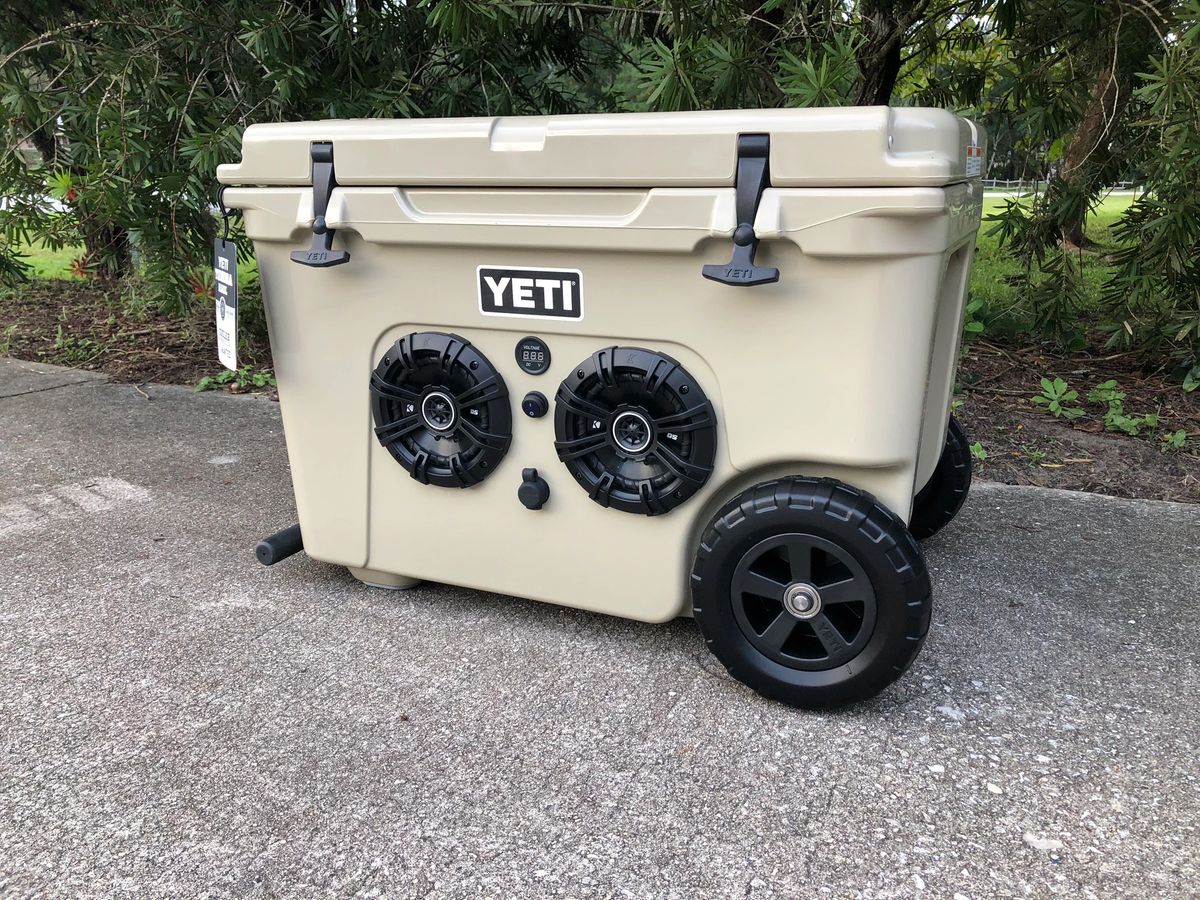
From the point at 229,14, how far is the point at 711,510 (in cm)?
320

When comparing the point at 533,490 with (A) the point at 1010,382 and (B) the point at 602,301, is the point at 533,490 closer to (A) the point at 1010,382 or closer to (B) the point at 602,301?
(B) the point at 602,301

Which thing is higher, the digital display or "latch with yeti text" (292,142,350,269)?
"latch with yeti text" (292,142,350,269)

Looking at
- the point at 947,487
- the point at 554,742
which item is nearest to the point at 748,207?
the point at 554,742

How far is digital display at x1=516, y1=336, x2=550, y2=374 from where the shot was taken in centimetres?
212

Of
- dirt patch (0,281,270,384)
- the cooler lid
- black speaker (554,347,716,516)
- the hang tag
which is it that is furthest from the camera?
dirt patch (0,281,270,384)

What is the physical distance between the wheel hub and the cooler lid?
0.82m

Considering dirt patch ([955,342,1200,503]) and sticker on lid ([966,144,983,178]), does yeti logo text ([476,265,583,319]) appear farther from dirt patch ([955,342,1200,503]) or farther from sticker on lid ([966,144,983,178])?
dirt patch ([955,342,1200,503])

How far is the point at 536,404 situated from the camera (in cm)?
216

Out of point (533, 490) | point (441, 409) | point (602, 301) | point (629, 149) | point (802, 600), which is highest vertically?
point (629, 149)

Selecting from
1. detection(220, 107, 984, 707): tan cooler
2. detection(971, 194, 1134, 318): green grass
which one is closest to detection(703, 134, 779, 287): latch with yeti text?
detection(220, 107, 984, 707): tan cooler

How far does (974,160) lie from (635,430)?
103cm

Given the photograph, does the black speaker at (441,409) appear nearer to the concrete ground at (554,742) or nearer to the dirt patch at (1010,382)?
the concrete ground at (554,742)

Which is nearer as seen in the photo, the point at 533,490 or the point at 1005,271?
the point at 533,490

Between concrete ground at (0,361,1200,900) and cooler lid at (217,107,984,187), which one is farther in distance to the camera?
cooler lid at (217,107,984,187)
